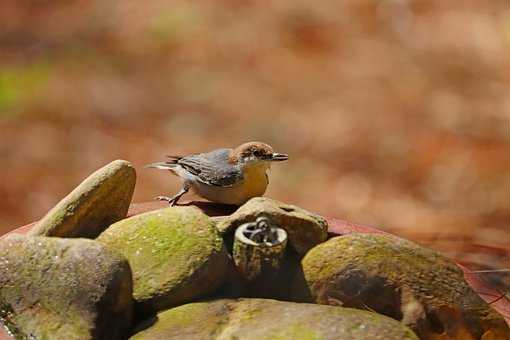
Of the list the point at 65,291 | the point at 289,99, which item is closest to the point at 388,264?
the point at 65,291

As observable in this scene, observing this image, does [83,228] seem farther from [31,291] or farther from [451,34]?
[451,34]

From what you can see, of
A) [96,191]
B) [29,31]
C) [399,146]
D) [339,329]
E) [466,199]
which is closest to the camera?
[339,329]

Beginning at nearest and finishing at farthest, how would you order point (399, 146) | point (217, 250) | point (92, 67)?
point (217, 250) → point (399, 146) → point (92, 67)

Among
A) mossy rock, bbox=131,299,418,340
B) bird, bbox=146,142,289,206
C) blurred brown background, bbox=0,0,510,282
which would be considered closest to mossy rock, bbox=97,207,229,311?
mossy rock, bbox=131,299,418,340

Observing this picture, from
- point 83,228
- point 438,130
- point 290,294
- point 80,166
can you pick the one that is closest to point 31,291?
point 83,228

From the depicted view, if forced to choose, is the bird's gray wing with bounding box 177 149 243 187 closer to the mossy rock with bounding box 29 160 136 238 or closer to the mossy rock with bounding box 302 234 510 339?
the mossy rock with bounding box 29 160 136 238

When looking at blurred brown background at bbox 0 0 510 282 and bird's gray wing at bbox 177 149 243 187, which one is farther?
blurred brown background at bbox 0 0 510 282
